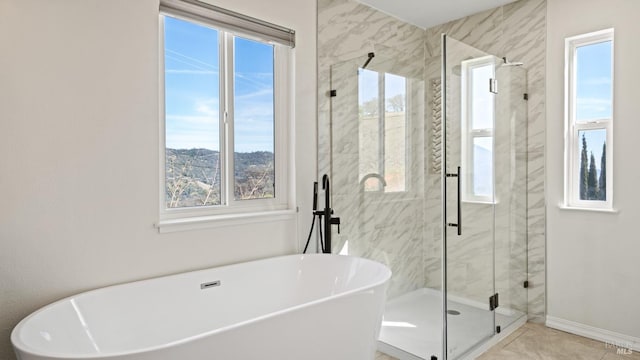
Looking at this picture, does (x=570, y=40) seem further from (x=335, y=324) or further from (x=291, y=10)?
(x=335, y=324)

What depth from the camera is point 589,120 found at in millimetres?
3064

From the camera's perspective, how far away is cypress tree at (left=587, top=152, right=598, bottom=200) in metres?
3.05

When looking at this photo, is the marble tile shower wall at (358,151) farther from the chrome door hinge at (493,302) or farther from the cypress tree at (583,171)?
the cypress tree at (583,171)

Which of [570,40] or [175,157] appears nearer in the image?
[175,157]

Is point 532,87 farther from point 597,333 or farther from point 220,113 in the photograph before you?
point 220,113

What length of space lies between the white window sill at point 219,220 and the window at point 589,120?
7.51 feet

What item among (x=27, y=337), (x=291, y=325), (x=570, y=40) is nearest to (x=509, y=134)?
(x=570, y=40)

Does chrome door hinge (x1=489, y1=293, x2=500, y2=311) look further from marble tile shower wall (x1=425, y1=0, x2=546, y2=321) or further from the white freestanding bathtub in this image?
the white freestanding bathtub

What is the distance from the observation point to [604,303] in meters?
2.97

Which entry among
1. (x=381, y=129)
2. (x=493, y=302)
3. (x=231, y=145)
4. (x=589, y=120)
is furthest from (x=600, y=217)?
(x=231, y=145)

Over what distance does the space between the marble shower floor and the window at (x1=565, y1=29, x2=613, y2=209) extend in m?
1.17

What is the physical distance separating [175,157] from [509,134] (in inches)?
99.3

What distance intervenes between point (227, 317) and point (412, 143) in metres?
1.86

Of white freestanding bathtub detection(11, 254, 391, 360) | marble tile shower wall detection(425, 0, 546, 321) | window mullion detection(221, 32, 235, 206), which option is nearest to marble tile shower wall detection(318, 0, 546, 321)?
marble tile shower wall detection(425, 0, 546, 321)
